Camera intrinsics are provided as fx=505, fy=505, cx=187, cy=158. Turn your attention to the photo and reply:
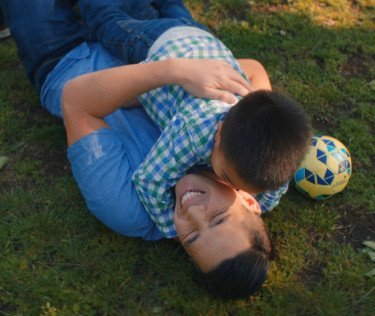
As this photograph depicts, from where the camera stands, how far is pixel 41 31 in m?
3.80

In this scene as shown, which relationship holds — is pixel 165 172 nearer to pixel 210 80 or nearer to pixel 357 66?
pixel 210 80

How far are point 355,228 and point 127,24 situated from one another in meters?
2.23

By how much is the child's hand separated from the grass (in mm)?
1110

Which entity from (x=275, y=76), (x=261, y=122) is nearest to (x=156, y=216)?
→ (x=261, y=122)

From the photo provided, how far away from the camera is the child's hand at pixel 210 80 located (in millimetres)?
2902

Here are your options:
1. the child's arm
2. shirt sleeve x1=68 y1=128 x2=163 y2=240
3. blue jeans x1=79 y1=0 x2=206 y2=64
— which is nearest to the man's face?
shirt sleeve x1=68 y1=128 x2=163 y2=240

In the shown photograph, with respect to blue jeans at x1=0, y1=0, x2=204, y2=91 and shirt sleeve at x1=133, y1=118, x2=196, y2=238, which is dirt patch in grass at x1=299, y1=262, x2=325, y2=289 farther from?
blue jeans at x1=0, y1=0, x2=204, y2=91

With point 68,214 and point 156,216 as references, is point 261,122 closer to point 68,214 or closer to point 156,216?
point 156,216

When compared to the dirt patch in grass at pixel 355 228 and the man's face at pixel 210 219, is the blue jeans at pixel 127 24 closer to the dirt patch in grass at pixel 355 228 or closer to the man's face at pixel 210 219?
the man's face at pixel 210 219

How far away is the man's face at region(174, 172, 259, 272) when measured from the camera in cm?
273

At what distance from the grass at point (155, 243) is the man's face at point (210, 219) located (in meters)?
0.50

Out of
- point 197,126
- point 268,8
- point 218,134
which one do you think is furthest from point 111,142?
point 268,8

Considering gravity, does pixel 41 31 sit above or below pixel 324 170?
above

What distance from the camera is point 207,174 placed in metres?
2.96
